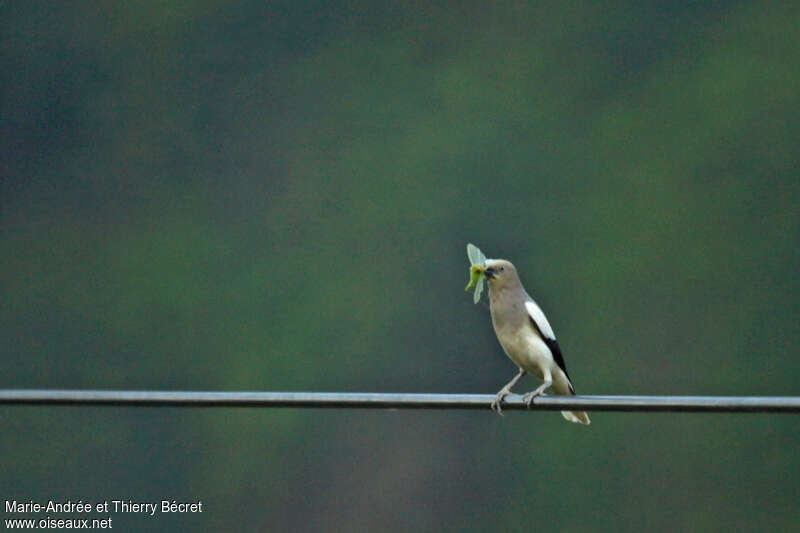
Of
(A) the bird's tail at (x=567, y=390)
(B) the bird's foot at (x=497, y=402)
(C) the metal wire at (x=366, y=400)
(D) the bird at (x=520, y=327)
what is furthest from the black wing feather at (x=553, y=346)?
(C) the metal wire at (x=366, y=400)

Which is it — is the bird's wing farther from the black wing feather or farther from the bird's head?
the bird's head

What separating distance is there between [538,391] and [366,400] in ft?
3.38

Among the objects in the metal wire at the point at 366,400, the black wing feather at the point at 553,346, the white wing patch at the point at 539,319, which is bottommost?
the metal wire at the point at 366,400

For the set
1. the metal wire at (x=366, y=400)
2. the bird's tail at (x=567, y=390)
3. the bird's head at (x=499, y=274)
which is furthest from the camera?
the bird's tail at (x=567, y=390)

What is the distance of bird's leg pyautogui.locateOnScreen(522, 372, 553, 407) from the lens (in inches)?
119

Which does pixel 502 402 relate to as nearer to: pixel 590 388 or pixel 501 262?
pixel 501 262

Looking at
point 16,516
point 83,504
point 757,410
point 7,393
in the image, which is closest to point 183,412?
point 83,504

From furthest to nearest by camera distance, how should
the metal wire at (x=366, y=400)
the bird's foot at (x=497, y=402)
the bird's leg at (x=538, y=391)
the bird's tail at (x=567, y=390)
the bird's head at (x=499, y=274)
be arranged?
the bird's tail at (x=567, y=390) < the bird's head at (x=499, y=274) < the bird's leg at (x=538, y=391) < the bird's foot at (x=497, y=402) < the metal wire at (x=366, y=400)

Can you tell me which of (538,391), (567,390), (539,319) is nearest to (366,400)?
(538,391)

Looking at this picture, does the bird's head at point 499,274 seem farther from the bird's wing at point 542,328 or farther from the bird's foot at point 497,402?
the bird's foot at point 497,402

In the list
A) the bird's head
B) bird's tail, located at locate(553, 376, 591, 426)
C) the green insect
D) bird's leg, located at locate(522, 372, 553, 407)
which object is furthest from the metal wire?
bird's tail, located at locate(553, 376, 591, 426)

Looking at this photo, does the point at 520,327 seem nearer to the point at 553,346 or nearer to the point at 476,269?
the point at 553,346

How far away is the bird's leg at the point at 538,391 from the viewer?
3022 mm

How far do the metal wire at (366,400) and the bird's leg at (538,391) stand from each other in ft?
0.56
